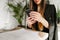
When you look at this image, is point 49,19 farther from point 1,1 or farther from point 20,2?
point 1,1

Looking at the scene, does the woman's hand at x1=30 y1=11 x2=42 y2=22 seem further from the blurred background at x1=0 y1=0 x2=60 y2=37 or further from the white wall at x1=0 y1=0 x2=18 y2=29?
the white wall at x1=0 y1=0 x2=18 y2=29

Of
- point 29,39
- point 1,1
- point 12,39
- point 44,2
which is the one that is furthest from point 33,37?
point 1,1

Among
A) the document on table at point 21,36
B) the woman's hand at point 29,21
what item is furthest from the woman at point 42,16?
the document on table at point 21,36

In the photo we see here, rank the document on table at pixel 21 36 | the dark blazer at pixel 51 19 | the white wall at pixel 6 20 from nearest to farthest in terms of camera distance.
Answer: the document on table at pixel 21 36
the dark blazer at pixel 51 19
the white wall at pixel 6 20

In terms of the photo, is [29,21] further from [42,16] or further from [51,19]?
[51,19]

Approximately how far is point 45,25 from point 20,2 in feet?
1.66

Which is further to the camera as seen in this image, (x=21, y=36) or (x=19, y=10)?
(x=19, y=10)

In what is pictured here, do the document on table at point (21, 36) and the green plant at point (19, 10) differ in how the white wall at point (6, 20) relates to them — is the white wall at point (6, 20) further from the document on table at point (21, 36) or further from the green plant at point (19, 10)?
the document on table at point (21, 36)

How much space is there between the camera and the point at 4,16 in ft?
6.59

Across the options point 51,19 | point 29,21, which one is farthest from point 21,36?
point 51,19

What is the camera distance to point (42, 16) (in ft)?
6.30

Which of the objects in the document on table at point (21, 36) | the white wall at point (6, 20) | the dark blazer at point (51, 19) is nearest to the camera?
the document on table at point (21, 36)

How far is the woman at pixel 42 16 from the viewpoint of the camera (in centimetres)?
191

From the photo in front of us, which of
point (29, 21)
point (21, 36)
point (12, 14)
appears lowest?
point (21, 36)
